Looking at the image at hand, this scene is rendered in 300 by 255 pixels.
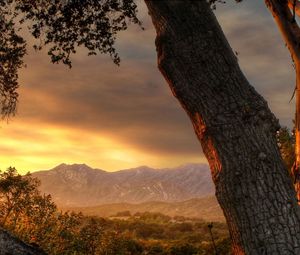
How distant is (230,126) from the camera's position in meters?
4.28

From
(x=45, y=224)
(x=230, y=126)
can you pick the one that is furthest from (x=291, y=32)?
(x=45, y=224)

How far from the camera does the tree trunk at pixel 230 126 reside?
13.4ft

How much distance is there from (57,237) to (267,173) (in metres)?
13.2

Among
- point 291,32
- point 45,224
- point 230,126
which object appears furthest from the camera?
point 45,224

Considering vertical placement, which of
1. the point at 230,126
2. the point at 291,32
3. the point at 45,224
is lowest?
the point at 45,224

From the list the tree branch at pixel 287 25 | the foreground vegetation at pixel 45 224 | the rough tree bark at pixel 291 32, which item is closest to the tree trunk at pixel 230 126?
the rough tree bark at pixel 291 32

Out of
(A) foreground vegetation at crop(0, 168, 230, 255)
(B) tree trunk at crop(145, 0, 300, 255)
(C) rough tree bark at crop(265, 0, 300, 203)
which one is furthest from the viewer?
(A) foreground vegetation at crop(0, 168, 230, 255)

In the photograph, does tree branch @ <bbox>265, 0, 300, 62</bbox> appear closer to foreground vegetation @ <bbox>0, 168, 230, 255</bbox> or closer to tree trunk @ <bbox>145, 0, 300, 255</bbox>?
tree trunk @ <bbox>145, 0, 300, 255</bbox>

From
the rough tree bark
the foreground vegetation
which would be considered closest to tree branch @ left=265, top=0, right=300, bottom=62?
the rough tree bark

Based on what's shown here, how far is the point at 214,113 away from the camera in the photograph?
4320 mm

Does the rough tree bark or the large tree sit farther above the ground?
the rough tree bark

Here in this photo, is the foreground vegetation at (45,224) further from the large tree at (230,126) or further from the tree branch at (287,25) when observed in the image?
the large tree at (230,126)

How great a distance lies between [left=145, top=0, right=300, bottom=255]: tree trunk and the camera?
4.08 m

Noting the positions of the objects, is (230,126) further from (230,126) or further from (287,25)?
(287,25)
